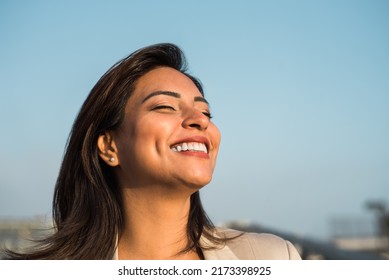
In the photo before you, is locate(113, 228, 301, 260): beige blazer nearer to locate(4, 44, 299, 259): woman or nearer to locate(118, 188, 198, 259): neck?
locate(4, 44, 299, 259): woman

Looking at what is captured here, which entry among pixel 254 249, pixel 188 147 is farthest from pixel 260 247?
pixel 188 147

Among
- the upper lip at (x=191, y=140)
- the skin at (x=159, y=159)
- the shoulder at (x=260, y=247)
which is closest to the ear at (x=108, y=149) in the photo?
the skin at (x=159, y=159)

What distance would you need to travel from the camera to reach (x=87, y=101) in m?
2.93

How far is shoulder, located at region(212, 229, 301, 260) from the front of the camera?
2734 millimetres

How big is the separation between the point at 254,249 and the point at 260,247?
0.03 meters

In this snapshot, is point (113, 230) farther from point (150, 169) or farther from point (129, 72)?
point (129, 72)

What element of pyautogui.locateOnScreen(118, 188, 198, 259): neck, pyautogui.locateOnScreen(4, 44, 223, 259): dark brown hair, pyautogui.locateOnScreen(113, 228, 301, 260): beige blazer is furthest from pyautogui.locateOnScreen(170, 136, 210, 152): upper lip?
pyautogui.locateOnScreen(113, 228, 301, 260): beige blazer

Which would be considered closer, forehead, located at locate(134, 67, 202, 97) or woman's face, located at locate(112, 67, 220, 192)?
woman's face, located at locate(112, 67, 220, 192)

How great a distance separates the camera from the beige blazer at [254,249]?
273 centimetres

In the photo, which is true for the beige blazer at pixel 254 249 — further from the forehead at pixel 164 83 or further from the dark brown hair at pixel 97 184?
the forehead at pixel 164 83

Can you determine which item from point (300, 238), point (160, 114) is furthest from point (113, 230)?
point (300, 238)

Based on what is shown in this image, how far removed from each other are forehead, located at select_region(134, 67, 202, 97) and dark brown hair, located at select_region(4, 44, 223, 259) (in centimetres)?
5
